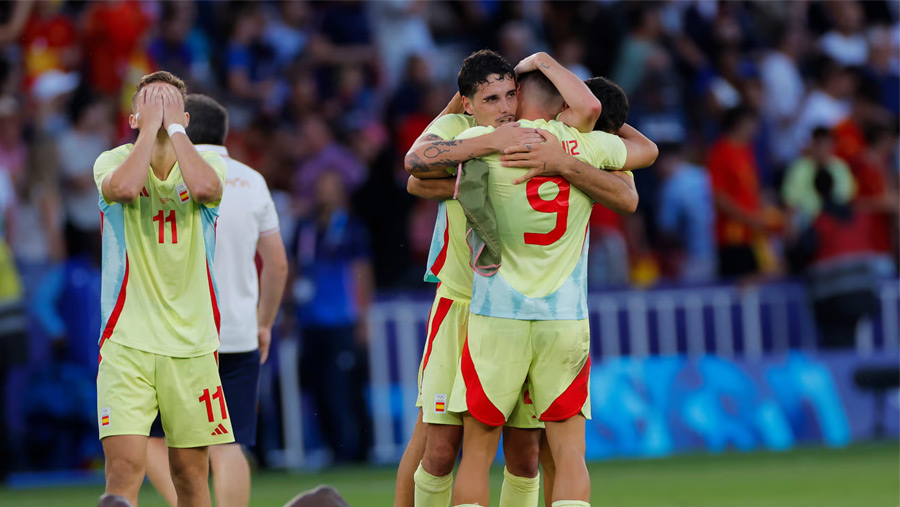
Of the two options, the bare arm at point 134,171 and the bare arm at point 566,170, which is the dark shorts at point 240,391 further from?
the bare arm at point 566,170

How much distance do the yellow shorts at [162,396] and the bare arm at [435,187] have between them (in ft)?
4.55

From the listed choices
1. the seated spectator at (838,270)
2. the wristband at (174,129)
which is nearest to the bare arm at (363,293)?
the seated spectator at (838,270)

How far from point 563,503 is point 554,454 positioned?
10.1 inches

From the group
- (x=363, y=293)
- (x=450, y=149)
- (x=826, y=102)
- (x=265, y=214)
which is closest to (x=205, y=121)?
(x=265, y=214)

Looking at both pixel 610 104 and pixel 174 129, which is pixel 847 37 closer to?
pixel 610 104

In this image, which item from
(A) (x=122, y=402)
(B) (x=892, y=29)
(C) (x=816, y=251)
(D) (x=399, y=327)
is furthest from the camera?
(B) (x=892, y=29)

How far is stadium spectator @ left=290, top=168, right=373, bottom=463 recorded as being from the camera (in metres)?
12.6

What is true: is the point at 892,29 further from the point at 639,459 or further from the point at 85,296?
the point at 85,296

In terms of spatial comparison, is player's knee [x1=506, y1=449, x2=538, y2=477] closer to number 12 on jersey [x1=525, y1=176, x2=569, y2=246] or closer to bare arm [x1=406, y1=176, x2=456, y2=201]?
number 12 on jersey [x1=525, y1=176, x2=569, y2=246]

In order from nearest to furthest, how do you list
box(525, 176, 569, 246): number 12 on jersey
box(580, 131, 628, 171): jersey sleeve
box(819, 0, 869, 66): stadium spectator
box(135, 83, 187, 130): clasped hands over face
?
box(135, 83, 187, 130): clasped hands over face
box(525, 176, 569, 246): number 12 on jersey
box(580, 131, 628, 171): jersey sleeve
box(819, 0, 869, 66): stadium spectator

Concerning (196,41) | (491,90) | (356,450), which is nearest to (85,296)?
(356,450)

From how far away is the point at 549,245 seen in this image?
656 cm

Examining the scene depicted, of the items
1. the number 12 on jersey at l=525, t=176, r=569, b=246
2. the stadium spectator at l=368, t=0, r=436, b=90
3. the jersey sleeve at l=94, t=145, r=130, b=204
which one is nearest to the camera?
the jersey sleeve at l=94, t=145, r=130, b=204

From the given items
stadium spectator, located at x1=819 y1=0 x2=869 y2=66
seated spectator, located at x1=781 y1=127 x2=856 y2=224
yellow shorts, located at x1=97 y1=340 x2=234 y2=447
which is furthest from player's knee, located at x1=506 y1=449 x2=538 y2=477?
stadium spectator, located at x1=819 y1=0 x2=869 y2=66
